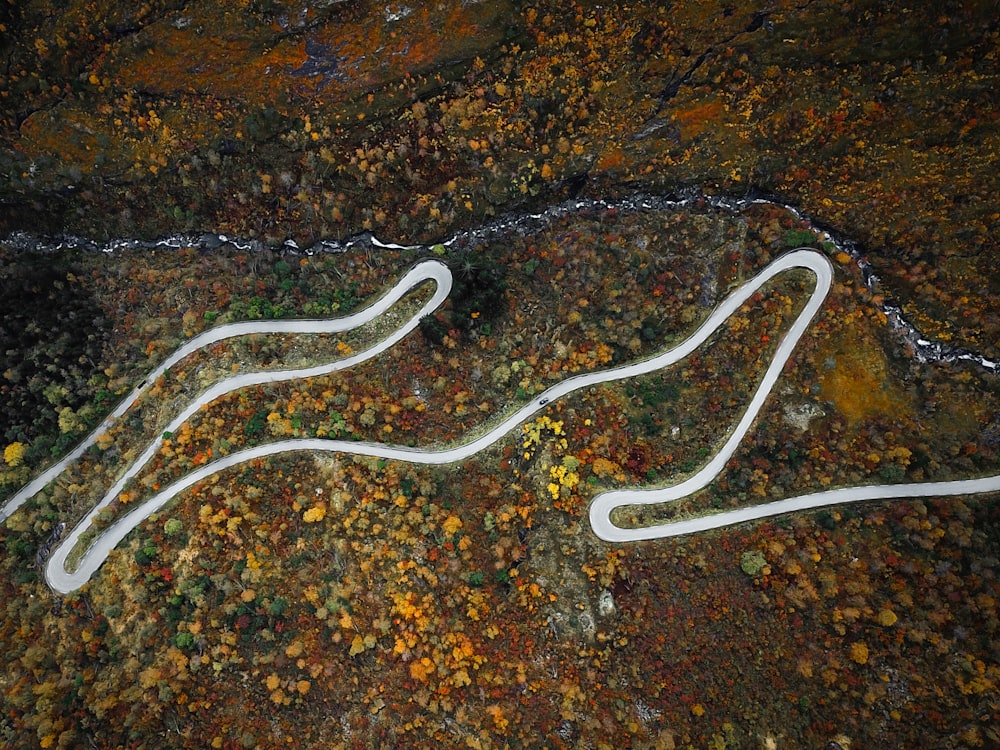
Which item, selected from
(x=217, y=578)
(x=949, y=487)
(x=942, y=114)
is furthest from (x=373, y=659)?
(x=942, y=114)

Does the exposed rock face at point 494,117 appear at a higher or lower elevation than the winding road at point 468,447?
higher

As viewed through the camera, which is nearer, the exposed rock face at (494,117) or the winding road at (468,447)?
the winding road at (468,447)

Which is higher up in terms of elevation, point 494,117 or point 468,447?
point 494,117

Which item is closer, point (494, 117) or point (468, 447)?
point (468, 447)

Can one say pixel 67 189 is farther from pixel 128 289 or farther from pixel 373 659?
pixel 373 659

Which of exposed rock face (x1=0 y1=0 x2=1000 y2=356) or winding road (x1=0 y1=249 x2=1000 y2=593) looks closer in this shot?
winding road (x1=0 y1=249 x2=1000 y2=593)

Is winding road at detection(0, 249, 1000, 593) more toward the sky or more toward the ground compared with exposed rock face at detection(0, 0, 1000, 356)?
more toward the ground

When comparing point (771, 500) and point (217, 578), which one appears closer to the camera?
point (217, 578)

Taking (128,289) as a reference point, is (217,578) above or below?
below
